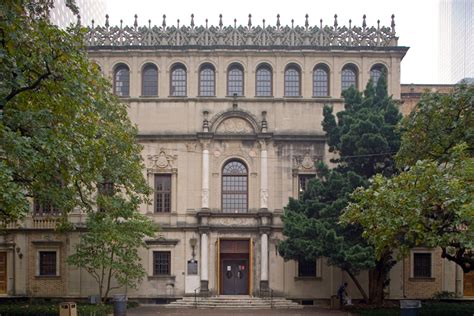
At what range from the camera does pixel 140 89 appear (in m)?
37.9

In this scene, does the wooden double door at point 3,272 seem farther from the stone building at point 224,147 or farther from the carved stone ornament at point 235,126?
the carved stone ornament at point 235,126

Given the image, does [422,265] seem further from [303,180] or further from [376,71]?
[376,71]

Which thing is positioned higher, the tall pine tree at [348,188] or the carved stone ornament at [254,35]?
the carved stone ornament at [254,35]

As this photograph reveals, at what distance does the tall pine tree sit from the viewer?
30.3 metres

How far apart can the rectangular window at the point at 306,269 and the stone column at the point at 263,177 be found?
3910mm

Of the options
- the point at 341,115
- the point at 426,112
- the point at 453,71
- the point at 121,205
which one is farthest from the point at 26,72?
the point at 453,71

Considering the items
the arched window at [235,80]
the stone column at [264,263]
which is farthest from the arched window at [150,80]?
the stone column at [264,263]

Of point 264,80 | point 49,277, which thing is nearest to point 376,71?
point 264,80

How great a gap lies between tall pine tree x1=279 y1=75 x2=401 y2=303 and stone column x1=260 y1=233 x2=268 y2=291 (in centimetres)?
391

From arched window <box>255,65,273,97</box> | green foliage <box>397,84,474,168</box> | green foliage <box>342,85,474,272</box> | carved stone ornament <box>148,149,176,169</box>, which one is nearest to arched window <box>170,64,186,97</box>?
carved stone ornament <box>148,149,176,169</box>

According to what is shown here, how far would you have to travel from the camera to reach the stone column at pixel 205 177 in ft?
121

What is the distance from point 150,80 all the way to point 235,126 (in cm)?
585

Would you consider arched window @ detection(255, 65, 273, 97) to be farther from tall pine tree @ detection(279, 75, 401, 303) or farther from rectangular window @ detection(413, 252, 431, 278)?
rectangular window @ detection(413, 252, 431, 278)

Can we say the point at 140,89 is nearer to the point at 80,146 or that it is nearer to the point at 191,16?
the point at 191,16
